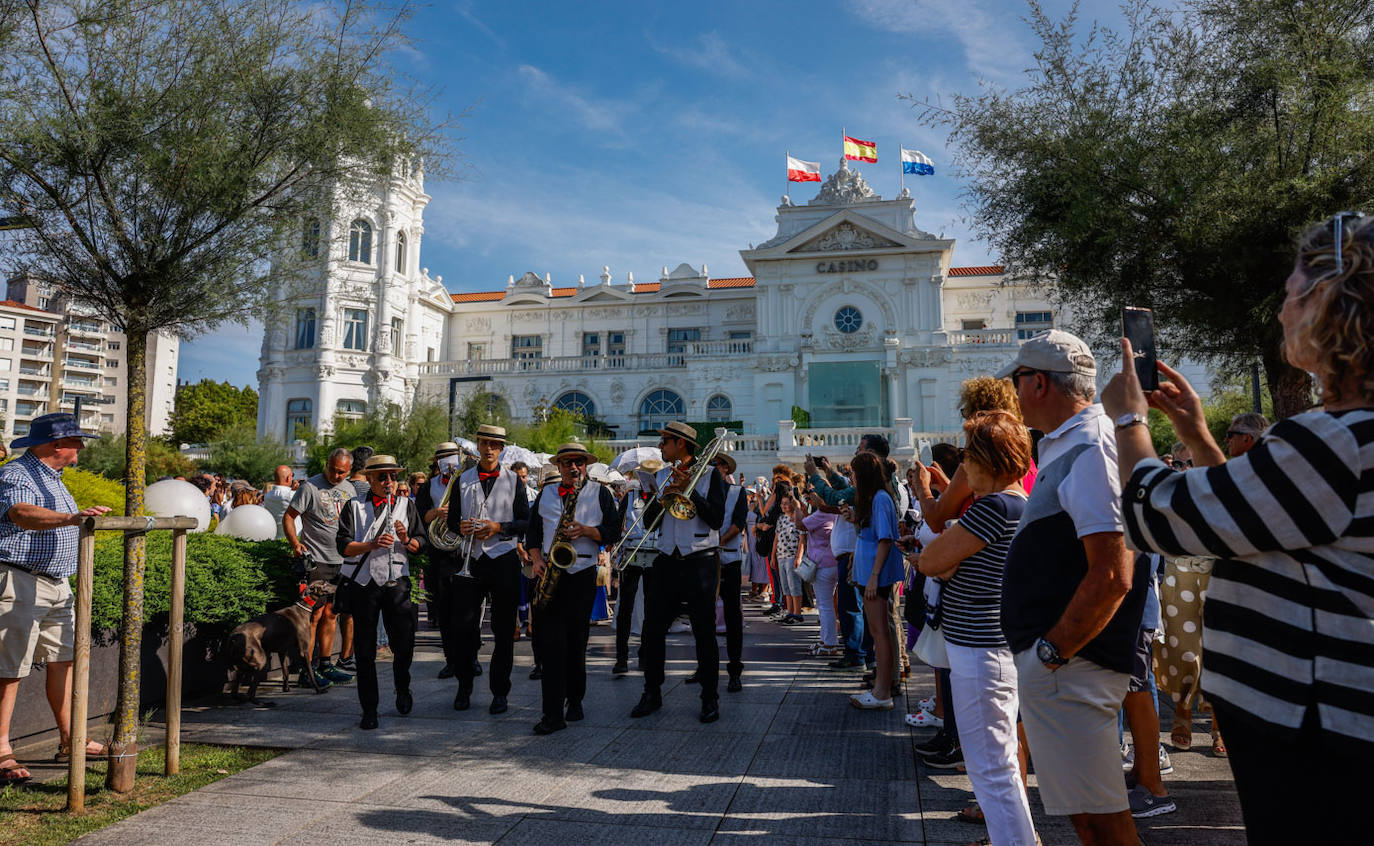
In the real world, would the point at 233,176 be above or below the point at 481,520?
above

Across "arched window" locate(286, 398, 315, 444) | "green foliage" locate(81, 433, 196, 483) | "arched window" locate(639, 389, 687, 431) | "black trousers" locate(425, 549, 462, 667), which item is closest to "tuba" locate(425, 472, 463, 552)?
"black trousers" locate(425, 549, 462, 667)

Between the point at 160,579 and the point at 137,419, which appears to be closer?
the point at 137,419

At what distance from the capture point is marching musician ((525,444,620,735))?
19.7 ft

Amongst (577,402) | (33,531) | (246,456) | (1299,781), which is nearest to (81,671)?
(33,531)

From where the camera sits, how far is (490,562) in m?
6.73

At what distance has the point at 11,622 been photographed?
4.82 meters

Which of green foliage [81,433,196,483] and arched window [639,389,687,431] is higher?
arched window [639,389,687,431]

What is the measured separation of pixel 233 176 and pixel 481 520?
9.97 feet

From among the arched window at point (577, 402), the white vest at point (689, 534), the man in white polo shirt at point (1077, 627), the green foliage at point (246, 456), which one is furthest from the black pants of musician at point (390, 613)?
the arched window at point (577, 402)

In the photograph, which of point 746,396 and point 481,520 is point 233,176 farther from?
point 746,396

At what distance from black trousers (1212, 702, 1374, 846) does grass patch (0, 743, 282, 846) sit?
4902 millimetres

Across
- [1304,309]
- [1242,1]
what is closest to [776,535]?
[1242,1]

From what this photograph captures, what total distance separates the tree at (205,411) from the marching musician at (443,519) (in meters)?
51.0

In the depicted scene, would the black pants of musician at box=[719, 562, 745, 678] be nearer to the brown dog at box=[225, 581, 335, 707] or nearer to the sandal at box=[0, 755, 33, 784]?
the brown dog at box=[225, 581, 335, 707]
